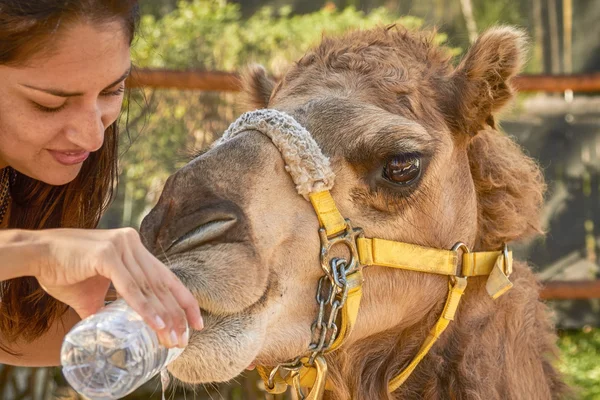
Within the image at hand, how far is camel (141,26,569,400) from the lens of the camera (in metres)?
2.39

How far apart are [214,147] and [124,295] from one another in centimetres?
107

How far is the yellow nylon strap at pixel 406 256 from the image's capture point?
2.70 m

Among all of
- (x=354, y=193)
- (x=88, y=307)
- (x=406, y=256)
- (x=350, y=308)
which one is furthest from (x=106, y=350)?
(x=406, y=256)

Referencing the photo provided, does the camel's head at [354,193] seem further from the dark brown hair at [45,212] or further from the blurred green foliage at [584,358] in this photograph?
the blurred green foliage at [584,358]

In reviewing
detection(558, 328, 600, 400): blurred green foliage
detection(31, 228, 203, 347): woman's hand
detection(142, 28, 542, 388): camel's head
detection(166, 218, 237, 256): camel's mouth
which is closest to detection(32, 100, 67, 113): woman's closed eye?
detection(142, 28, 542, 388): camel's head

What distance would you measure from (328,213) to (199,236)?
1.54ft

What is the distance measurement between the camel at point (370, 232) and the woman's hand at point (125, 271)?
442 mm

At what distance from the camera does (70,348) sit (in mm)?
1855

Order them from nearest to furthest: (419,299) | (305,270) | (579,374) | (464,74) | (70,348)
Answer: (70,348)
(305,270)
(419,299)
(464,74)
(579,374)

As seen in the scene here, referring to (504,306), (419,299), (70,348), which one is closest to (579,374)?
(504,306)

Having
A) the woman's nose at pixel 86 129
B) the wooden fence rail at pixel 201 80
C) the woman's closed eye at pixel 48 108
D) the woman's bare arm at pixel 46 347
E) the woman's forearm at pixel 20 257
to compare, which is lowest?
the woman's bare arm at pixel 46 347

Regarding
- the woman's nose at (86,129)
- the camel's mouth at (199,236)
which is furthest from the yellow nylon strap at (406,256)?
the woman's nose at (86,129)

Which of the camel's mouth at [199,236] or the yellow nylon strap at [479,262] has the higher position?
the camel's mouth at [199,236]

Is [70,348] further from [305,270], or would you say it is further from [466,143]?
[466,143]
